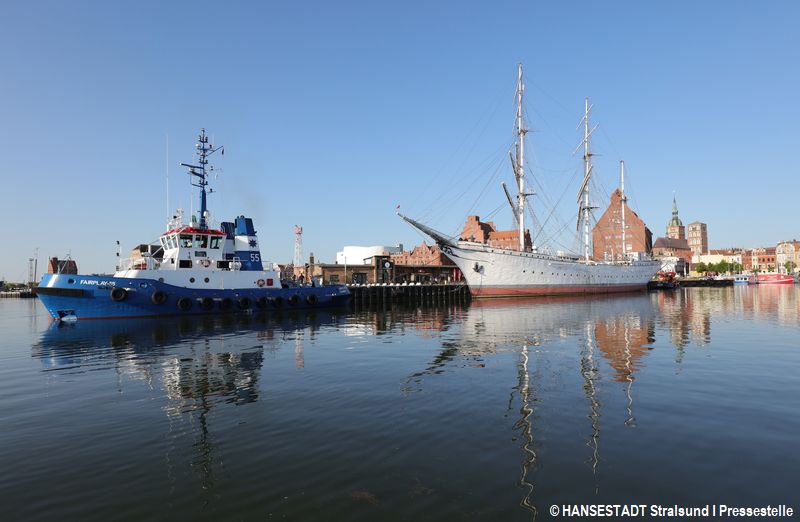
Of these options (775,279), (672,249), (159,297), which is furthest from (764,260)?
(159,297)

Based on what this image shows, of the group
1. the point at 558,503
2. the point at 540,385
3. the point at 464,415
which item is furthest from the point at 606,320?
the point at 558,503

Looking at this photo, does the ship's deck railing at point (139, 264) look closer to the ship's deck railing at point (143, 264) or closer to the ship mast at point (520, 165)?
the ship's deck railing at point (143, 264)

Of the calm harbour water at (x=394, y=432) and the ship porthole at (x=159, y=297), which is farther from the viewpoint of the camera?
the ship porthole at (x=159, y=297)

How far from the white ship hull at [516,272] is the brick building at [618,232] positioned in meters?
74.4

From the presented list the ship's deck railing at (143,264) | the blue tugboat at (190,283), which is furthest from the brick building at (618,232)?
the ship's deck railing at (143,264)

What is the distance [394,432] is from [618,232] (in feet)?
521

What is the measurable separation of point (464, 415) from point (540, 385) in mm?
3742

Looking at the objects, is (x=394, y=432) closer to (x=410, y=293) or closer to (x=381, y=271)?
(x=410, y=293)

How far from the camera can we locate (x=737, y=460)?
734cm

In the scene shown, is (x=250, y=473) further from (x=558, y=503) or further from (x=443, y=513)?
(x=558, y=503)

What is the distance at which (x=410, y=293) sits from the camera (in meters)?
63.3

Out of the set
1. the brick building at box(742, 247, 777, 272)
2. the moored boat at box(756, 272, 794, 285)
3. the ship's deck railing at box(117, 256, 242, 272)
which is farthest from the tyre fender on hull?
the brick building at box(742, 247, 777, 272)

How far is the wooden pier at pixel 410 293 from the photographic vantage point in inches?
2311

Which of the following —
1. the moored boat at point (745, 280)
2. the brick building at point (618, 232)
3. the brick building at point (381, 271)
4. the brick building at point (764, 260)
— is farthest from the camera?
the brick building at point (764, 260)
